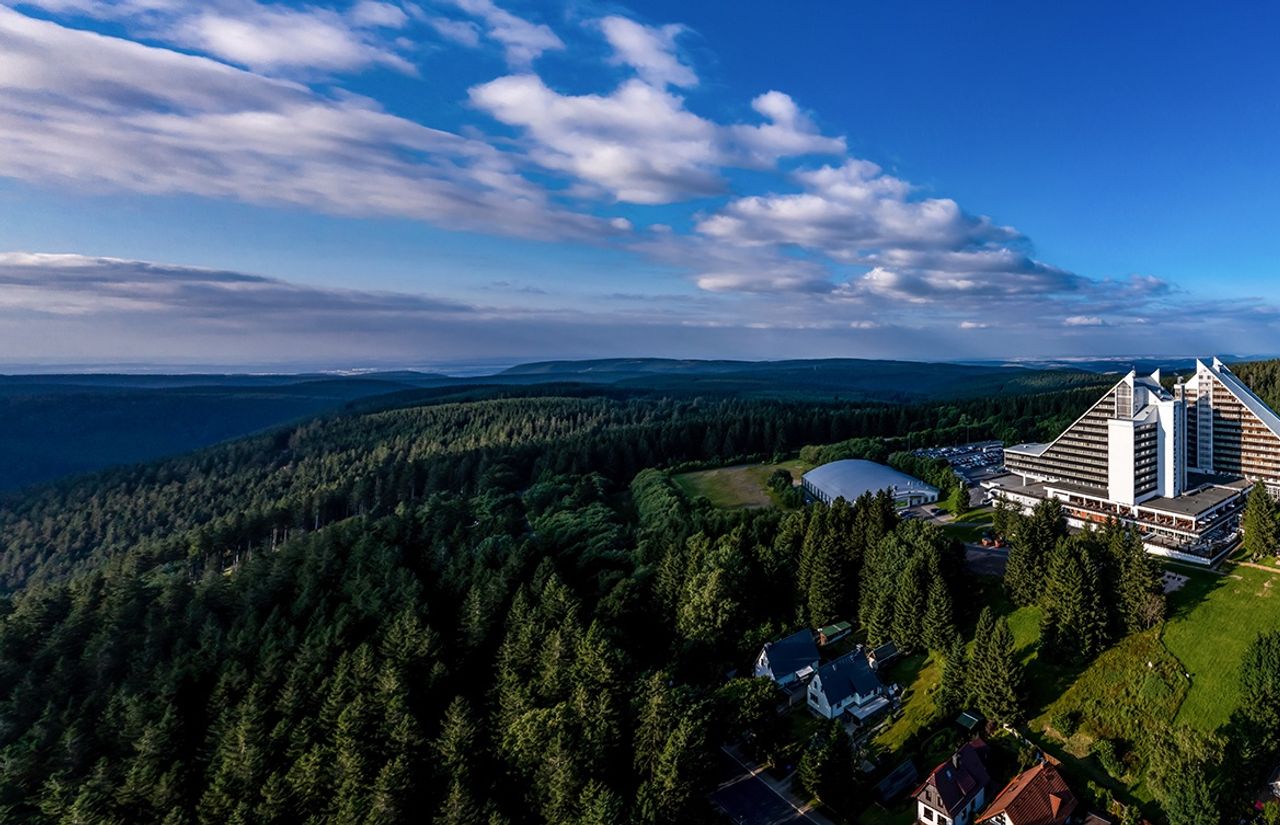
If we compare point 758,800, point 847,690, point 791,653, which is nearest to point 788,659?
point 791,653

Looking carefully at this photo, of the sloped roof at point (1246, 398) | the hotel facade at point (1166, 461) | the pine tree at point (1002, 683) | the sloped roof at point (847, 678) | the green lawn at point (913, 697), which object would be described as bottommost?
the green lawn at point (913, 697)

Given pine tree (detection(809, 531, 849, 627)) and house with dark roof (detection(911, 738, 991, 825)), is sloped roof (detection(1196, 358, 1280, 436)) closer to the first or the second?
pine tree (detection(809, 531, 849, 627))

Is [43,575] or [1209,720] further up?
[1209,720]

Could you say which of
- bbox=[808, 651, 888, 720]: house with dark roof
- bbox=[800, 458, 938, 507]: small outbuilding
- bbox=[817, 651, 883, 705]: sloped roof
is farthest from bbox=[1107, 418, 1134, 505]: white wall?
bbox=[817, 651, 883, 705]: sloped roof

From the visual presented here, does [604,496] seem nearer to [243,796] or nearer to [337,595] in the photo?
[337,595]

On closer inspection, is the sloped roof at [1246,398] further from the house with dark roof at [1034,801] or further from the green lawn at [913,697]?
the house with dark roof at [1034,801]

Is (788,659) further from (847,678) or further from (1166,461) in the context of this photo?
(1166,461)

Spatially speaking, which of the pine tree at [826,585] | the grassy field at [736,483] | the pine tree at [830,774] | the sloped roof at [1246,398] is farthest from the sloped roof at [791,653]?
the sloped roof at [1246,398]

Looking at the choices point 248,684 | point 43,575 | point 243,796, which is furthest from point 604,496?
point 43,575
